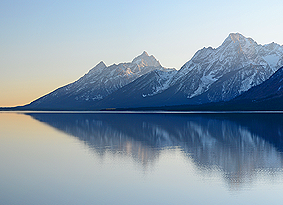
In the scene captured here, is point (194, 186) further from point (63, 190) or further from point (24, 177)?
point (24, 177)

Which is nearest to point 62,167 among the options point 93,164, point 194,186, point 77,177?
point 93,164

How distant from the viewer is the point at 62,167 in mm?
36312

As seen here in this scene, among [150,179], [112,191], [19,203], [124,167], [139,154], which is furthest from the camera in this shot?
[139,154]

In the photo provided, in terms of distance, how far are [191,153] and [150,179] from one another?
14.5 meters

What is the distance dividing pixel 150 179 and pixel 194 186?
433cm

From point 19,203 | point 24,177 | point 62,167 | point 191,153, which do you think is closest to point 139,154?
point 191,153

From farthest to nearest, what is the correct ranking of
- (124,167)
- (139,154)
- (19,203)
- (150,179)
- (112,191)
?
(139,154)
(124,167)
(150,179)
(112,191)
(19,203)

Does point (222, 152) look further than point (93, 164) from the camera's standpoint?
Yes

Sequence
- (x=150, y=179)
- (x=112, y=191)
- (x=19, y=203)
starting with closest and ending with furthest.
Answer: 1. (x=19, y=203)
2. (x=112, y=191)
3. (x=150, y=179)

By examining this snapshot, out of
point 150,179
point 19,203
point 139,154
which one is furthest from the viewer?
point 139,154

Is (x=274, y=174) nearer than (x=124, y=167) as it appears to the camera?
Yes

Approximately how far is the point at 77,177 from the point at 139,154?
1287 cm

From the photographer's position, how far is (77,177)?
31.3 meters

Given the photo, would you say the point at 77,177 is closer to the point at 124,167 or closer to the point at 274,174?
the point at 124,167
